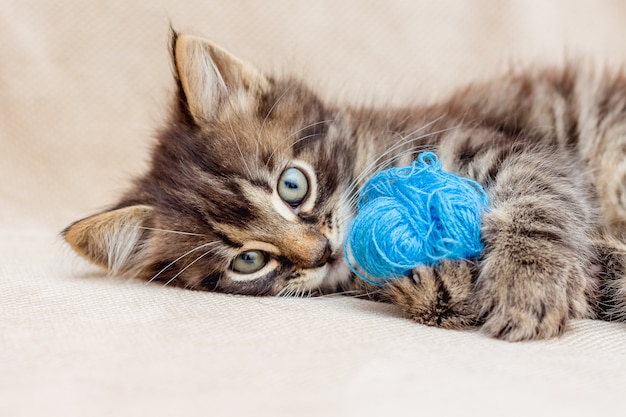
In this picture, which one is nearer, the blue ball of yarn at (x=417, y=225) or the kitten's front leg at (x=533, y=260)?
the kitten's front leg at (x=533, y=260)

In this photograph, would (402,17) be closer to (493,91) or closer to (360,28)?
(360,28)

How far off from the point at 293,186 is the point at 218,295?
341mm

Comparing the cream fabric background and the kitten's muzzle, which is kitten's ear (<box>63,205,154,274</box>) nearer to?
the cream fabric background

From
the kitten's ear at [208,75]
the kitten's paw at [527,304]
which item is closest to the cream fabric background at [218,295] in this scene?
the kitten's paw at [527,304]

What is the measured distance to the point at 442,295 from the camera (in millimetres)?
1438

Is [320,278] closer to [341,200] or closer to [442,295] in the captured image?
[341,200]

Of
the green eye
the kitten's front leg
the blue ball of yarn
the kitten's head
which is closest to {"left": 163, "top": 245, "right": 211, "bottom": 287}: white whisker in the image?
the kitten's head

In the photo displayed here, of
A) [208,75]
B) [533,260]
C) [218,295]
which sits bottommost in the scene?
[218,295]

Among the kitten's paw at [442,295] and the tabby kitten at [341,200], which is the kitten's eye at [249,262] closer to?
the tabby kitten at [341,200]

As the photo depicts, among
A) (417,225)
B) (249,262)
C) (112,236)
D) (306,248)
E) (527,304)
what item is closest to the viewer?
(527,304)

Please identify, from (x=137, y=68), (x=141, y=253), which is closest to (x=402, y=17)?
(x=137, y=68)

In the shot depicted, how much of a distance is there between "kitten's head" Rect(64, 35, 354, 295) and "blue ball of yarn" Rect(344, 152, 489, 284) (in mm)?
157

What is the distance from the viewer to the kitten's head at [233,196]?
1671 millimetres

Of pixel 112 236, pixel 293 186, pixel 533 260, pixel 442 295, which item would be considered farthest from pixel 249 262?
pixel 533 260
